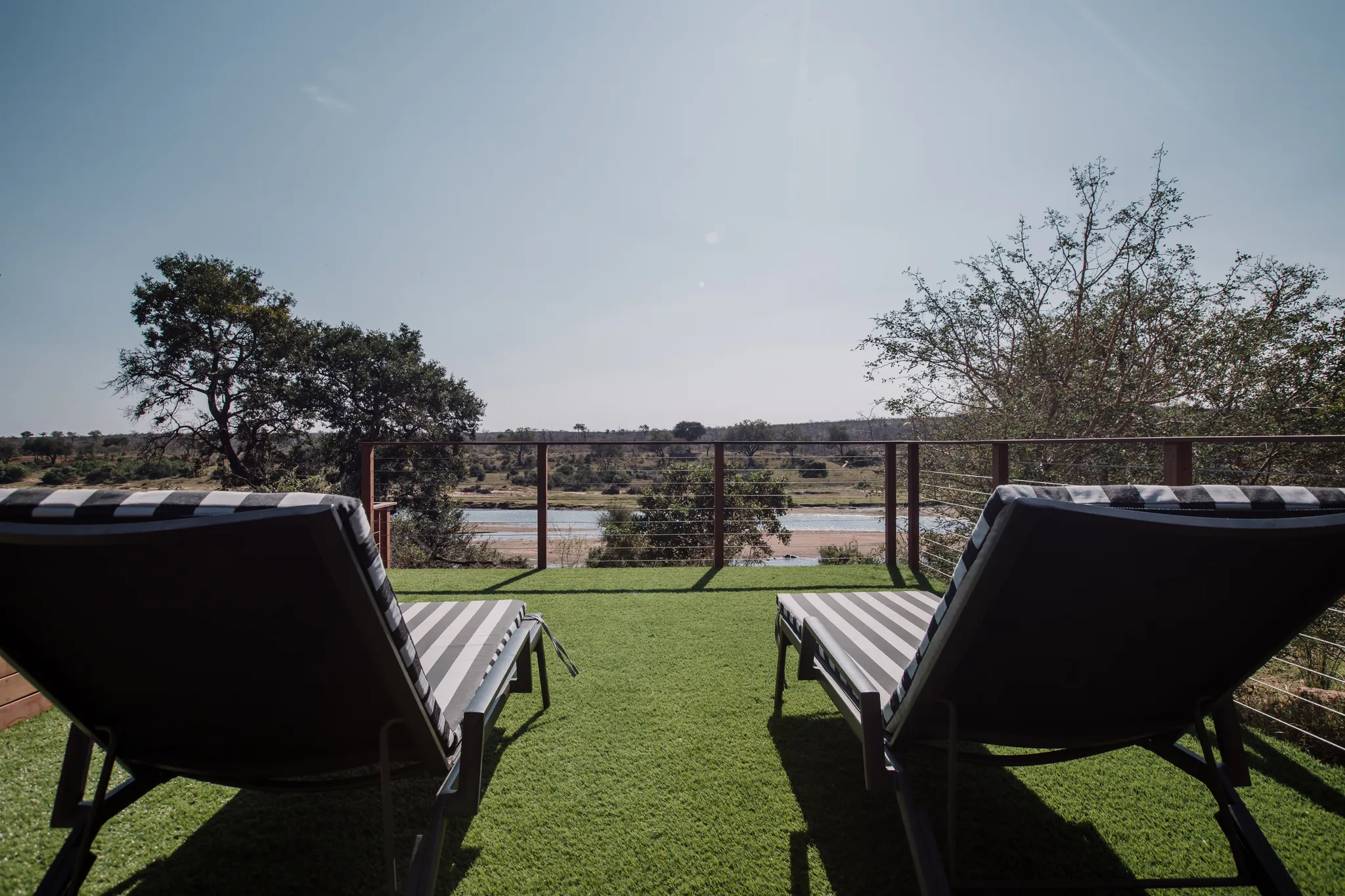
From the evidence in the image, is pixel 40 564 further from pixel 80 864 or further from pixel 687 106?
pixel 687 106

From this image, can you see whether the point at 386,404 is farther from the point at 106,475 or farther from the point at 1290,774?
the point at 1290,774

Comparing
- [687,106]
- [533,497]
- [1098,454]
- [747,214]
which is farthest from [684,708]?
[1098,454]

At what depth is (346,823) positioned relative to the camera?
1.56 metres

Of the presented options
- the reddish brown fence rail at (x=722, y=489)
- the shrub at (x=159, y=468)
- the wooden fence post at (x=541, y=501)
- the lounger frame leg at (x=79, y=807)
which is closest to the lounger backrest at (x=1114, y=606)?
the lounger frame leg at (x=79, y=807)

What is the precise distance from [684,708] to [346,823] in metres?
1.15

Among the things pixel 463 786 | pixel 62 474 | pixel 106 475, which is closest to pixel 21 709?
pixel 463 786

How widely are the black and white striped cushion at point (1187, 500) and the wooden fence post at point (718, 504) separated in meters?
3.71

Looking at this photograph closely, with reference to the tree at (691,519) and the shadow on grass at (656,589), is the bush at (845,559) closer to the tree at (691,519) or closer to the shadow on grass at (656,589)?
the shadow on grass at (656,589)

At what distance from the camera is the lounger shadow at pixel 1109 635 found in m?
0.93

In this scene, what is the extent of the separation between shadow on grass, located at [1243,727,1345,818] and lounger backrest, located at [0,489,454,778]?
96.4 inches

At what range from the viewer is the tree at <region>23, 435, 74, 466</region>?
7.93m

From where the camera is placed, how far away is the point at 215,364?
15.0m

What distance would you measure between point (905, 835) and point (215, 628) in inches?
66.0

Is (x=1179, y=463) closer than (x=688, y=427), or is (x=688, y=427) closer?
(x=1179, y=463)
